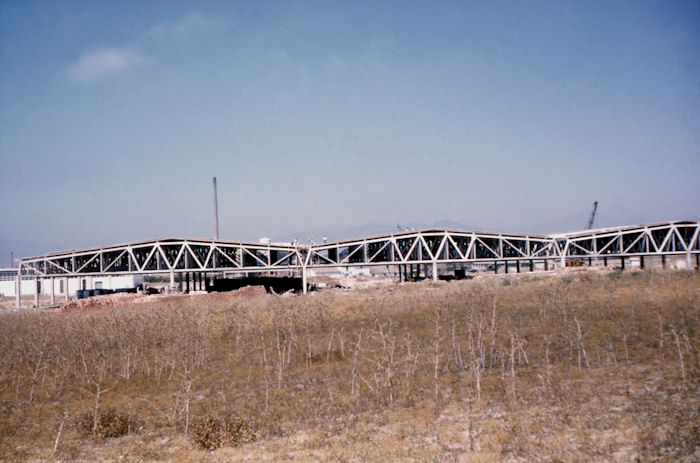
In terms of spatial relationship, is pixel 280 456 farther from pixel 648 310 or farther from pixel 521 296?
pixel 521 296

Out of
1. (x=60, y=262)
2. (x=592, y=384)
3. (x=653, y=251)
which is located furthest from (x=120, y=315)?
(x=653, y=251)

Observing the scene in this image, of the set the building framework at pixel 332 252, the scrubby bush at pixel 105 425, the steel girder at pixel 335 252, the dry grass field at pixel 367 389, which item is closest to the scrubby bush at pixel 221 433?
the dry grass field at pixel 367 389

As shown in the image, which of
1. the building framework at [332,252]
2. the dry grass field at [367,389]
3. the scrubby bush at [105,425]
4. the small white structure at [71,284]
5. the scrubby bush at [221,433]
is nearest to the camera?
the dry grass field at [367,389]

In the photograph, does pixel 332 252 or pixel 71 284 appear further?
pixel 71 284

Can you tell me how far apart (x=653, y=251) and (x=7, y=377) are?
68.5 m

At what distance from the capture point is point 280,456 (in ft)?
28.8

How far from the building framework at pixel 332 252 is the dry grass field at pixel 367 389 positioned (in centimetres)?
2791

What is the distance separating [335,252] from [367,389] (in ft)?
137

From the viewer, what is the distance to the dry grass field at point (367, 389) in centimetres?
887

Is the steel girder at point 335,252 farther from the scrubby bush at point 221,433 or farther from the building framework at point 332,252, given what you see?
the scrubby bush at point 221,433

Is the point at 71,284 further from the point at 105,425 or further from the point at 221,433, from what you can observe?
the point at 221,433

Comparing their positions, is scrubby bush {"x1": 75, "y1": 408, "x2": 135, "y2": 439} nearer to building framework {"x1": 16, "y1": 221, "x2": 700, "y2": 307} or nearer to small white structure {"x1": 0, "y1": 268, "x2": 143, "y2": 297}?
building framework {"x1": 16, "y1": 221, "x2": 700, "y2": 307}

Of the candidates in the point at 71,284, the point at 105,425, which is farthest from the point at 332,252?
the point at 71,284

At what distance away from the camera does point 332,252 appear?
55031 millimetres
